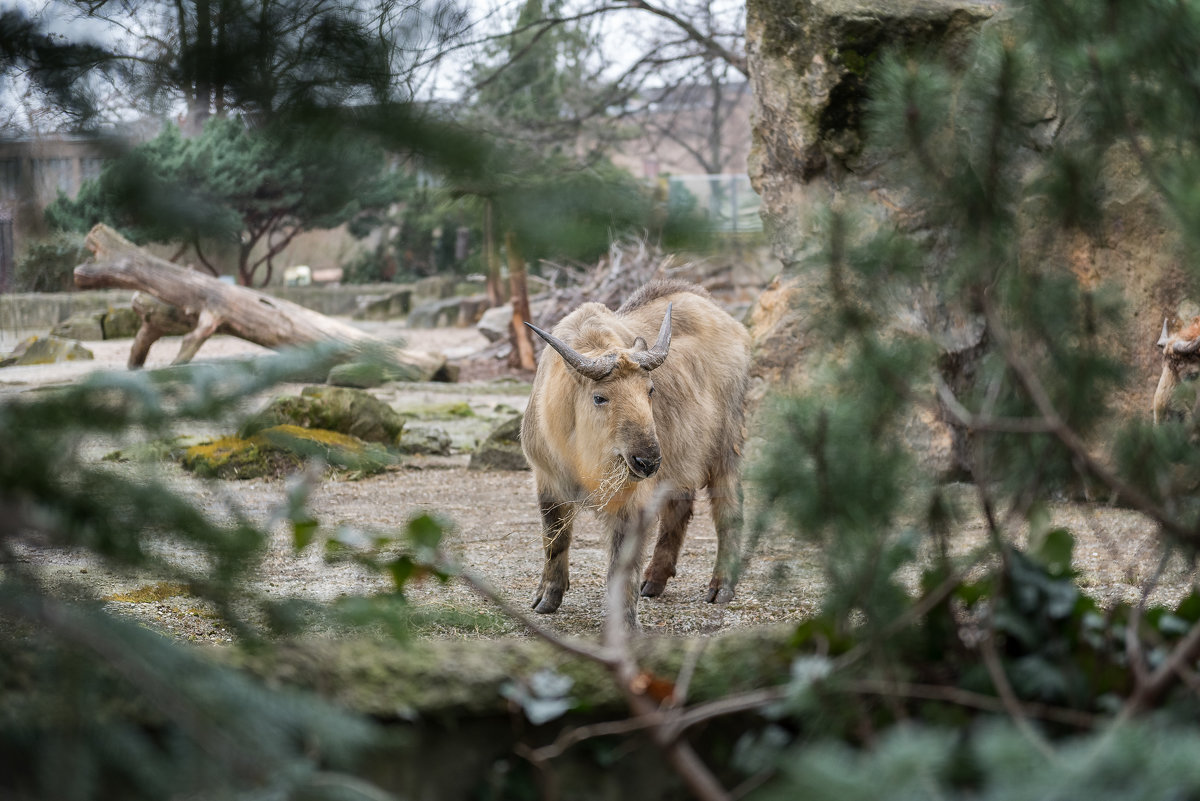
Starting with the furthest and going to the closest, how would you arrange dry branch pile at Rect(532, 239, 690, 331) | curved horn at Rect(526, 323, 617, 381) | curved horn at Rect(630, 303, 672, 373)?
dry branch pile at Rect(532, 239, 690, 331) → curved horn at Rect(630, 303, 672, 373) → curved horn at Rect(526, 323, 617, 381)

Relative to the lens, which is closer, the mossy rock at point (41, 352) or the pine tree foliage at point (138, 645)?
→ the pine tree foliage at point (138, 645)

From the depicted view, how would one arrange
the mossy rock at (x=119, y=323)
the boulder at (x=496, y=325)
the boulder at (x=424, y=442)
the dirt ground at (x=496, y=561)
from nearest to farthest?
1. the dirt ground at (x=496, y=561)
2. the boulder at (x=424, y=442)
3. the mossy rock at (x=119, y=323)
4. the boulder at (x=496, y=325)

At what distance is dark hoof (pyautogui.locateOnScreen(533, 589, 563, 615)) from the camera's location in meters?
5.09

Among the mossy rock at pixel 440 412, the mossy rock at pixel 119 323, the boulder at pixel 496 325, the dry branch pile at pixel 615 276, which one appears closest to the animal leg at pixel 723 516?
the mossy rock at pixel 440 412

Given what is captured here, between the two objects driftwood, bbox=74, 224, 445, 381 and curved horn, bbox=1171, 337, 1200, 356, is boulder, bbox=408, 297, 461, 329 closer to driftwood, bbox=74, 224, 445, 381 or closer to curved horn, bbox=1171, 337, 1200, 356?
driftwood, bbox=74, 224, 445, 381

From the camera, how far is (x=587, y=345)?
16.7ft

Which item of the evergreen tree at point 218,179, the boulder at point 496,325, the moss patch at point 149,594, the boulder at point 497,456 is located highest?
the evergreen tree at point 218,179

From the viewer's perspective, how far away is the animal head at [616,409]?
456cm

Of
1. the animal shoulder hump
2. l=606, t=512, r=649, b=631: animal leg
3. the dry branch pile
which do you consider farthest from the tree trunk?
l=606, t=512, r=649, b=631: animal leg

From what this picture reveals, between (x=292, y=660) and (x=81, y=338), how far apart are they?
48.3 feet

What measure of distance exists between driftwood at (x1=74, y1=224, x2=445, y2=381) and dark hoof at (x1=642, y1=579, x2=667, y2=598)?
6.27 meters

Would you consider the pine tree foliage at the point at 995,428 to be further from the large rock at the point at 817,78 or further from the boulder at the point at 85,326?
the boulder at the point at 85,326

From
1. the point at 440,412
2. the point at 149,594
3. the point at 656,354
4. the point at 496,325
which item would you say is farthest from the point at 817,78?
the point at 496,325

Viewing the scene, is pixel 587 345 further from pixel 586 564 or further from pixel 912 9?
pixel 912 9
